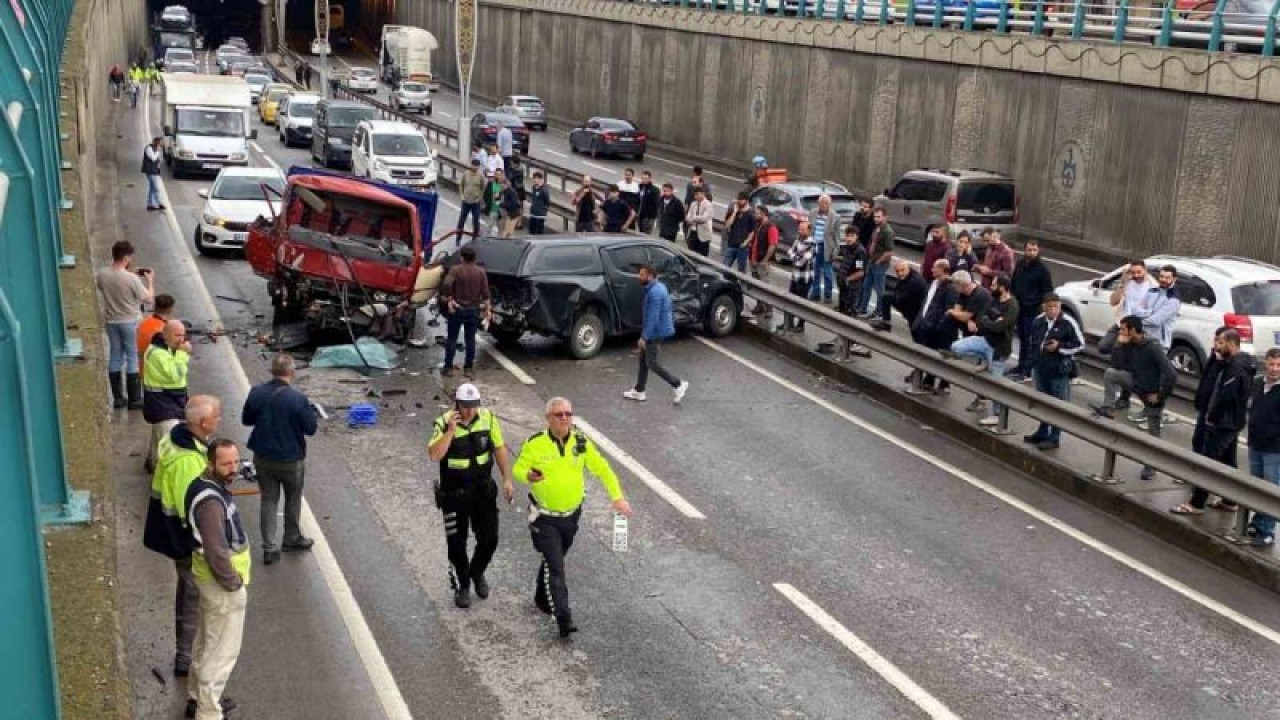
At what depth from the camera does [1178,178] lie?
101 ft

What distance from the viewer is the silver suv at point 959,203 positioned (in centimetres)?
3058

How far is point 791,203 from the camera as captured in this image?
2995 cm

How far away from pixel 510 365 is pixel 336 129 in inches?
938

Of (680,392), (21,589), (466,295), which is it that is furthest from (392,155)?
(21,589)

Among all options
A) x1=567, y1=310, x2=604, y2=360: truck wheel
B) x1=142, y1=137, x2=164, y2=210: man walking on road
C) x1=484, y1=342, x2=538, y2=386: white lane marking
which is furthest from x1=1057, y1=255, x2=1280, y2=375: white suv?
x1=142, y1=137, x2=164, y2=210: man walking on road

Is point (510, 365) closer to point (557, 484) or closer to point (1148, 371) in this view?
point (1148, 371)

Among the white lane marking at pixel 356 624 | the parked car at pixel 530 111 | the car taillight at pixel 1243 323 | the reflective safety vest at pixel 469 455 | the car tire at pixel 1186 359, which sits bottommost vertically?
the parked car at pixel 530 111

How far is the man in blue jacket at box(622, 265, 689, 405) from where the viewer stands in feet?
56.4

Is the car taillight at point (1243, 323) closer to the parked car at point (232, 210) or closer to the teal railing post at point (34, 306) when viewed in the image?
the teal railing post at point (34, 306)

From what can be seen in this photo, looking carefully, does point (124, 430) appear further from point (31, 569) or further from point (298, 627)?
point (31, 569)

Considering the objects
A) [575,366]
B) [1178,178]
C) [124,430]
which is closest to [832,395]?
[575,366]

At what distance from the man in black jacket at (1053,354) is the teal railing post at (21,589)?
11.1 metres

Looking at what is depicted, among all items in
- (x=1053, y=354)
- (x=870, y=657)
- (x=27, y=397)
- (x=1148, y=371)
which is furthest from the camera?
(x=1053, y=354)

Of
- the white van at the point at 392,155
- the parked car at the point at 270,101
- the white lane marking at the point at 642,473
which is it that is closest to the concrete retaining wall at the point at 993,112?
the white van at the point at 392,155
